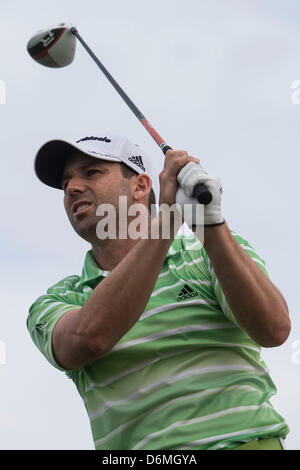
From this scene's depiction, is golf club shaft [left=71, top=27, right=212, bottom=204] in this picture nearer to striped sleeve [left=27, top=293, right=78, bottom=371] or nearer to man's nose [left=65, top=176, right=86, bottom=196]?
man's nose [left=65, top=176, right=86, bottom=196]

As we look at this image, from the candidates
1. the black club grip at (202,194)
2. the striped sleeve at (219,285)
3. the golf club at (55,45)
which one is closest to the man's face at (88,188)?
the golf club at (55,45)

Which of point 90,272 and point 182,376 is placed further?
point 90,272

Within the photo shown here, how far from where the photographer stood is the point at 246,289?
3.97m

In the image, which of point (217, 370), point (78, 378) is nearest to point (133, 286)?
point (217, 370)

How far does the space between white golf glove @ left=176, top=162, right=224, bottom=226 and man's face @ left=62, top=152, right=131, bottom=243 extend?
1.39 meters

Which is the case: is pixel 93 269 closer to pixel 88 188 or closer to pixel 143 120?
pixel 88 188

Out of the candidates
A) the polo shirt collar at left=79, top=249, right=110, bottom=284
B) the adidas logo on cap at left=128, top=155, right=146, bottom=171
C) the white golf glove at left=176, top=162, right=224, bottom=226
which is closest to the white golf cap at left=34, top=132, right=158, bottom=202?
the adidas logo on cap at left=128, top=155, right=146, bottom=171

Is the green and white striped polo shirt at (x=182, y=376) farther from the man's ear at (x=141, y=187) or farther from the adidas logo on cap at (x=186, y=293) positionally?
the man's ear at (x=141, y=187)

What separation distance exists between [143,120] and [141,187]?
71 cm

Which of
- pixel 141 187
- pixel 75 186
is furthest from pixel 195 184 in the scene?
pixel 141 187

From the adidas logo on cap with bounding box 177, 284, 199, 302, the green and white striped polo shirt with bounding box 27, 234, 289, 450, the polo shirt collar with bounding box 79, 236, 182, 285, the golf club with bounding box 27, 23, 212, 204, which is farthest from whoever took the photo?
the golf club with bounding box 27, 23, 212, 204

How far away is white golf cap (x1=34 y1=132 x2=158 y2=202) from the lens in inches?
215

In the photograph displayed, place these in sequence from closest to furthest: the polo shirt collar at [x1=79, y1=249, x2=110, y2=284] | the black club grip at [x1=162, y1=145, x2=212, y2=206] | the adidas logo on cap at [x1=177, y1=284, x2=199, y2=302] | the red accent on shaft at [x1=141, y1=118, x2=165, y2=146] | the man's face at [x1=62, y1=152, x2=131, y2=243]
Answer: the black club grip at [x1=162, y1=145, x2=212, y2=206] → the adidas logo on cap at [x1=177, y1=284, x2=199, y2=302] → the red accent on shaft at [x1=141, y1=118, x2=165, y2=146] → the polo shirt collar at [x1=79, y1=249, x2=110, y2=284] → the man's face at [x1=62, y1=152, x2=131, y2=243]
